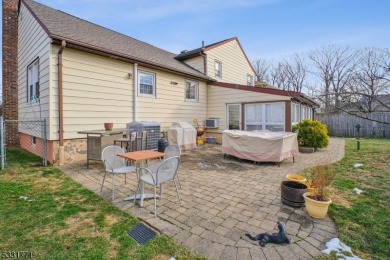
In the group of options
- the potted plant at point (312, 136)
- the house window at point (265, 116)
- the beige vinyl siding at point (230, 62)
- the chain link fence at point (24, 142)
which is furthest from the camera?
the beige vinyl siding at point (230, 62)

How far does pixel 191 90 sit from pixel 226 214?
912 cm

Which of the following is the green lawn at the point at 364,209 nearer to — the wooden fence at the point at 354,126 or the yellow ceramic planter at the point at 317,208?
the yellow ceramic planter at the point at 317,208

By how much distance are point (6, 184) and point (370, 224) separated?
23.6 ft

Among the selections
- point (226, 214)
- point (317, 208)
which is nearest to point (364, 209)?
point (317, 208)

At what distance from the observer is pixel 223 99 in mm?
11852

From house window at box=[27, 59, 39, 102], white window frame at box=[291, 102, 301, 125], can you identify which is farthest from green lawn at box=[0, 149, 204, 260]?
white window frame at box=[291, 102, 301, 125]

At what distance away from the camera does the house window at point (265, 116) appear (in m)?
9.73

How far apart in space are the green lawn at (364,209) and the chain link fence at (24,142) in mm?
7727

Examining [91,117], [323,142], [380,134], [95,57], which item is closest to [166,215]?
[91,117]

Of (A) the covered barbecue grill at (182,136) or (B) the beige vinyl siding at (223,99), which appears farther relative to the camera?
(B) the beige vinyl siding at (223,99)

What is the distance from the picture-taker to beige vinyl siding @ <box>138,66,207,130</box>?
9047mm

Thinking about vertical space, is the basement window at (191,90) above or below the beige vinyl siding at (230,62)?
below

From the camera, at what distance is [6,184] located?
15.5ft

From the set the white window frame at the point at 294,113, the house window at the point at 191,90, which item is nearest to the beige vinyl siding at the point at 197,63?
the house window at the point at 191,90
